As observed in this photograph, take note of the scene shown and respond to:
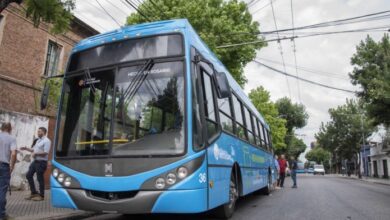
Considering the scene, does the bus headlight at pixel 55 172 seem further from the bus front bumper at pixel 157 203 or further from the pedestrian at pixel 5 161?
the pedestrian at pixel 5 161

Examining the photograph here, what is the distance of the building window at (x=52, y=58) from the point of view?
55.7 feet

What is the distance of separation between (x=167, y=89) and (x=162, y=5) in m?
15.4

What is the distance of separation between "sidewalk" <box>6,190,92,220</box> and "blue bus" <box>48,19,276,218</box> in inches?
55.2

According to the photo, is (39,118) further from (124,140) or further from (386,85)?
(386,85)

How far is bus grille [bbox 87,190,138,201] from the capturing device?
5.45 meters

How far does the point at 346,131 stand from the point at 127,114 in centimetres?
5529

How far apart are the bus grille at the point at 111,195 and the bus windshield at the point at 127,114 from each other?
54 cm

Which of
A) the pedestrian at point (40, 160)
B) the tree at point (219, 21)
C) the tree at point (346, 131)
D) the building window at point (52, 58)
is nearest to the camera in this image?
the pedestrian at point (40, 160)

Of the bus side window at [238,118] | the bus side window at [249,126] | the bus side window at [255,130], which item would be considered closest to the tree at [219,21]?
the bus side window at [255,130]

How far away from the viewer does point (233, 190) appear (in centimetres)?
761

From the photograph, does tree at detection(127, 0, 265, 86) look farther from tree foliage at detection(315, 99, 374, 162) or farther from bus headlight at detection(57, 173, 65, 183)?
tree foliage at detection(315, 99, 374, 162)

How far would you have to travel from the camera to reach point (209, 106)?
643 centimetres

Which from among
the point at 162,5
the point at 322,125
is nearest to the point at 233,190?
the point at 162,5

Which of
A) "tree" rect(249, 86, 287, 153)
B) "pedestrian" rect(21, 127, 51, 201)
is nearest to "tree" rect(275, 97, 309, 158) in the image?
"tree" rect(249, 86, 287, 153)
